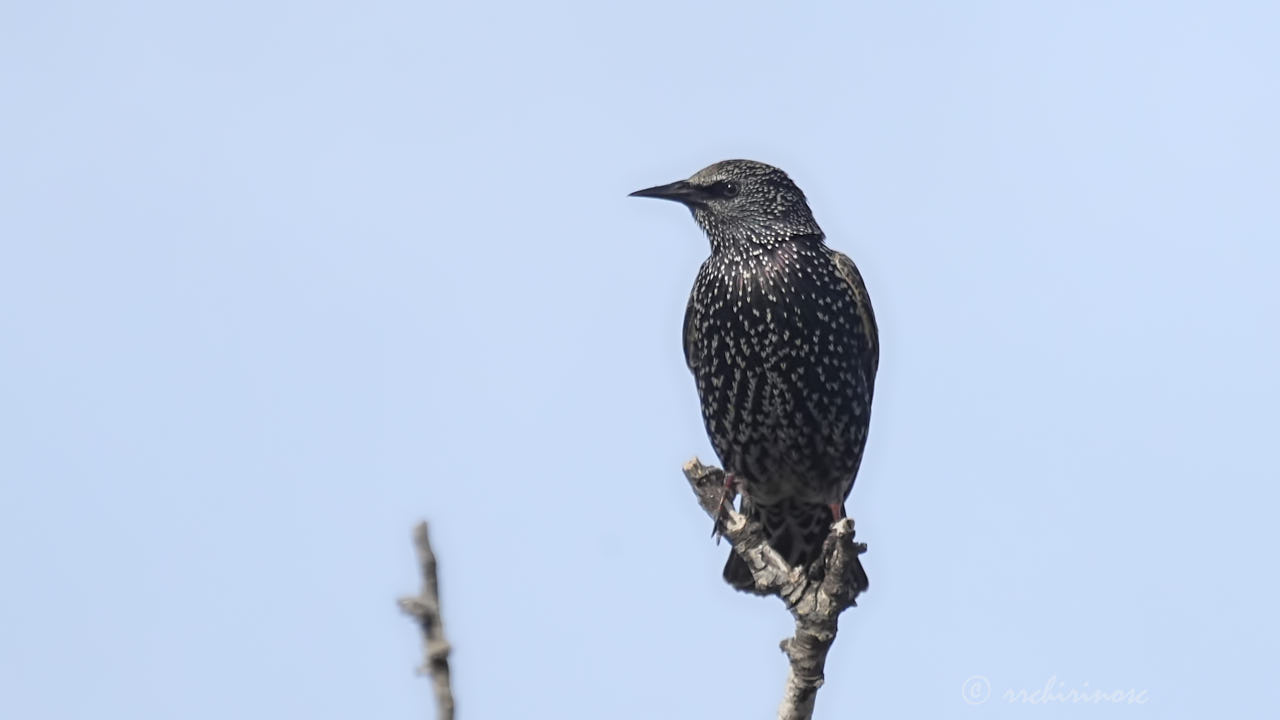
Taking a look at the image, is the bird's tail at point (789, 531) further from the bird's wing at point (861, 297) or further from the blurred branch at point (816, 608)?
the blurred branch at point (816, 608)

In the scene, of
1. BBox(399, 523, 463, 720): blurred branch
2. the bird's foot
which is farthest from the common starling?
BBox(399, 523, 463, 720): blurred branch

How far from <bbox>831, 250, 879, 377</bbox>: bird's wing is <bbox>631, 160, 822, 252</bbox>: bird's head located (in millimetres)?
263

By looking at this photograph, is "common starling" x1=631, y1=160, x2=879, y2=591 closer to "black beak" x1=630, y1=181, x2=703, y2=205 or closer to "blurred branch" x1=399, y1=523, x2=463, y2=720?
"black beak" x1=630, y1=181, x2=703, y2=205

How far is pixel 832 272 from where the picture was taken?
8.62 meters

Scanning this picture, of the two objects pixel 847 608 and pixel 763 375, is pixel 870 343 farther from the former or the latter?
pixel 847 608

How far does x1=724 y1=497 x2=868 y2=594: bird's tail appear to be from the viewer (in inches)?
341

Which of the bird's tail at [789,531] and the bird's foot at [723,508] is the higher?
the bird's tail at [789,531]

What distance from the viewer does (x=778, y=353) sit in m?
8.28

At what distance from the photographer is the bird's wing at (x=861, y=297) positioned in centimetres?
868

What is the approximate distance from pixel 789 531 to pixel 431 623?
6.46 m

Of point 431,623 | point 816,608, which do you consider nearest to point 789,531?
point 816,608

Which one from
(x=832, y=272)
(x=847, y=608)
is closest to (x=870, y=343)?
(x=832, y=272)

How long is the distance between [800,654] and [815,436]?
7.86ft

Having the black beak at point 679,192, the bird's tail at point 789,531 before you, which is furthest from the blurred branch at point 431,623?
the black beak at point 679,192
